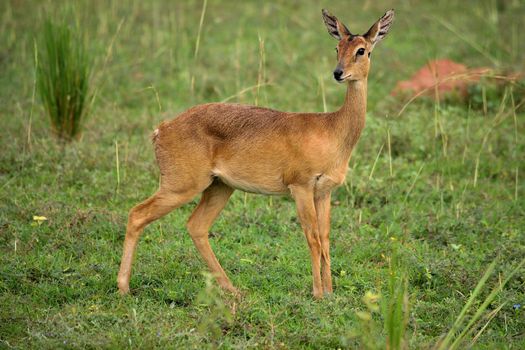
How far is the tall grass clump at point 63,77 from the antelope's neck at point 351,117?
11.0 ft

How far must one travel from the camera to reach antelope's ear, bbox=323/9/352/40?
626 centimetres

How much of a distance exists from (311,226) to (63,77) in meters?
3.63

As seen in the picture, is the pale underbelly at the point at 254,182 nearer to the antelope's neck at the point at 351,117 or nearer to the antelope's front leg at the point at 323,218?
the antelope's front leg at the point at 323,218

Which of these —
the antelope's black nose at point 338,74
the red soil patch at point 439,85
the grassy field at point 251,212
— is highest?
the antelope's black nose at point 338,74

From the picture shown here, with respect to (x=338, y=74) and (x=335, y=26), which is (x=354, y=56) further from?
(x=335, y=26)

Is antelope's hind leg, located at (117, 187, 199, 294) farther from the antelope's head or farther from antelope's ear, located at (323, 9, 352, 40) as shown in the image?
antelope's ear, located at (323, 9, 352, 40)

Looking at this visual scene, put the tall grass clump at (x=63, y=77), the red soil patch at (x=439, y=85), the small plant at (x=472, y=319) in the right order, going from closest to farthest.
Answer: the small plant at (x=472, y=319) < the tall grass clump at (x=63, y=77) < the red soil patch at (x=439, y=85)

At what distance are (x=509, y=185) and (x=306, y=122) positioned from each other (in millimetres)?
3224

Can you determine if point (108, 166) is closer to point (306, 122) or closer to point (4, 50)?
point (306, 122)

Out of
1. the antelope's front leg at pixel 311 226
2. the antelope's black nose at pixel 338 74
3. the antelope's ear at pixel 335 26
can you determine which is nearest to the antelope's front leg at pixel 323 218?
the antelope's front leg at pixel 311 226

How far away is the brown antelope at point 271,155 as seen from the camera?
5.95 m

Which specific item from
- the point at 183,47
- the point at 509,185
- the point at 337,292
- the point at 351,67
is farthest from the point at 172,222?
the point at 183,47

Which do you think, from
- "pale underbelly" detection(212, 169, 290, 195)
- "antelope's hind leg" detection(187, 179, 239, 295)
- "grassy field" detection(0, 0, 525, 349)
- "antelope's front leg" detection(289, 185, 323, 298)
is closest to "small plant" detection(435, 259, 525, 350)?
"grassy field" detection(0, 0, 525, 349)

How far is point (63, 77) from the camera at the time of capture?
838cm
